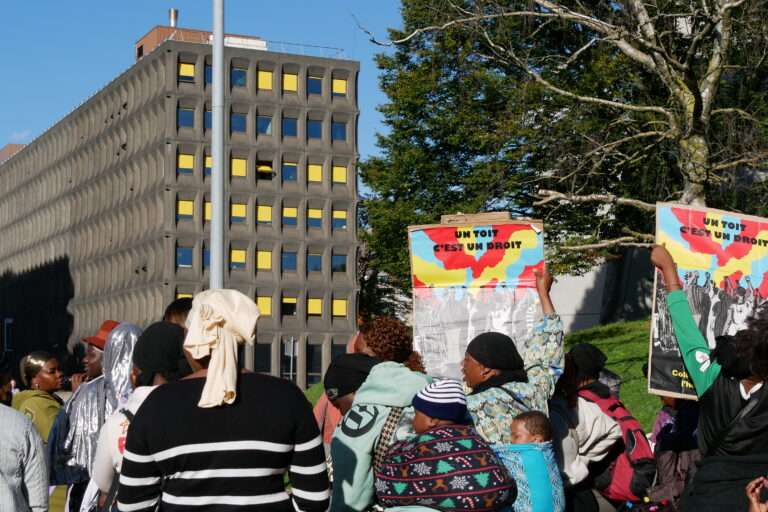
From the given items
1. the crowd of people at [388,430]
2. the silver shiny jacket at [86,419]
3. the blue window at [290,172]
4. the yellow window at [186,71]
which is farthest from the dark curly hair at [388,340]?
the blue window at [290,172]

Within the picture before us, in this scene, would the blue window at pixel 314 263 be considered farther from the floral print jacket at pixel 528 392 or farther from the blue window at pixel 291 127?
the floral print jacket at pixel 528 392

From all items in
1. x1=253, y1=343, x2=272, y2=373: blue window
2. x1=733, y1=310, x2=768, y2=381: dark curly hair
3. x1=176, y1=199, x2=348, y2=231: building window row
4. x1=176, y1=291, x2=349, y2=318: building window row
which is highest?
x1=176, y1=199, x2=348, y2=231: building window row

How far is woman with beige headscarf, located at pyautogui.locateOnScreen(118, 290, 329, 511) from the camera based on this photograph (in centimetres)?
435

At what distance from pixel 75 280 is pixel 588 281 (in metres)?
49.2

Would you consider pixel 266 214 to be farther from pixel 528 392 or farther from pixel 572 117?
pixel 528 392

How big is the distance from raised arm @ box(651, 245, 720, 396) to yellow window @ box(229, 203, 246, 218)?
2965 inches

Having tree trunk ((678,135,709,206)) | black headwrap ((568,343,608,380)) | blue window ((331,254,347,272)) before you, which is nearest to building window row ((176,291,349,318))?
blue window ((331,254,347,272))

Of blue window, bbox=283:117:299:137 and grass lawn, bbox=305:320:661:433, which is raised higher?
blue window, bbox=283:117:299:137

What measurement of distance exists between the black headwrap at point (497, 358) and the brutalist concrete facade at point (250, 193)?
7213 centimetres

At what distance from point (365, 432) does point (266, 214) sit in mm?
76269

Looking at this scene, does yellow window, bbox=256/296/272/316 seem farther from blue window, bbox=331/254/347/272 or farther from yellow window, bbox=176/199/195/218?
yellow window, bbox=176/199/195/218

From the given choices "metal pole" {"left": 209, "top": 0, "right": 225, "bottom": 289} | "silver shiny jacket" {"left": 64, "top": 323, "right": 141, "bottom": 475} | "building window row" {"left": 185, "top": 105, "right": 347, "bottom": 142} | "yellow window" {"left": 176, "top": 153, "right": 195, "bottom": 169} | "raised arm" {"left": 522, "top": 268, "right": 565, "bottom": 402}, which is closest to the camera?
"raised arm" {"left": 522, "top": 268, "right": 565, "bottom": 402}

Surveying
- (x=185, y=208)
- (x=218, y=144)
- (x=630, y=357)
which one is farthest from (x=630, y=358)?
(x=185, y=208)

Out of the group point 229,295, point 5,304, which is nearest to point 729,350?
point 229,295
